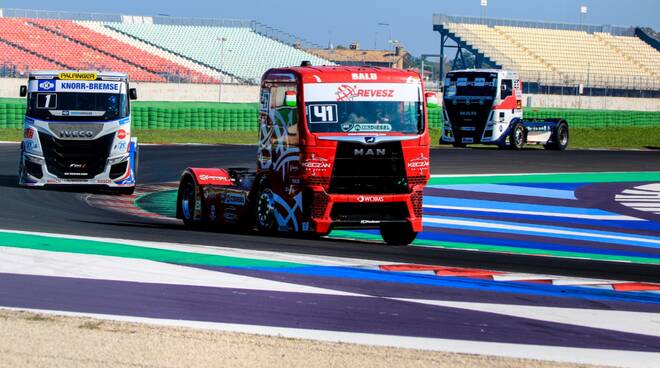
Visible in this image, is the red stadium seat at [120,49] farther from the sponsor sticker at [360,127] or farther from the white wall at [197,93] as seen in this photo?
the sponsor sticker at [360,127]

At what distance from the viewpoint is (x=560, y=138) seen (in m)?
41.4

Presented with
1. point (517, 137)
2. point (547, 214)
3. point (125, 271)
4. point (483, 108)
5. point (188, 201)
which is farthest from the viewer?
point (517, 137)

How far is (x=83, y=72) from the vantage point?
2220 centimetres

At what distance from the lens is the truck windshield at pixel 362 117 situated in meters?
14.7

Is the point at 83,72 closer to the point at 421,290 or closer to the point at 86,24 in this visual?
the point at 421,290

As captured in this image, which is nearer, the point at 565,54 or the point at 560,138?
the point at 560,138

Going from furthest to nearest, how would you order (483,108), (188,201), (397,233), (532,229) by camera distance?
(483,108)
(532,229)
(188,201)
(397,233)

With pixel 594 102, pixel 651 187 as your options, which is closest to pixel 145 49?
pixel 594 102

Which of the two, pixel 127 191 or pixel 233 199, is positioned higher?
pixel 233 199

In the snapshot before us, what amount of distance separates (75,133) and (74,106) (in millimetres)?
499

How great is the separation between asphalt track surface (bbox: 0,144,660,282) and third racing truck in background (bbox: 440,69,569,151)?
230 inches

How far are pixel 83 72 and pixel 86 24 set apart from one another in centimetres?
4887

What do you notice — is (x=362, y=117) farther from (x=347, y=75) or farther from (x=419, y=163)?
(x=419, y=163)

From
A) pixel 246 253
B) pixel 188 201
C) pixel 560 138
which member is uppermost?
pixel 188 201
